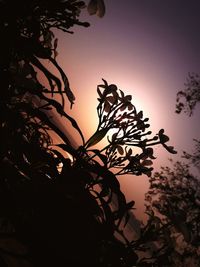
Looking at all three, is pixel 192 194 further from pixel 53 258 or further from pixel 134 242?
pixel 53 258

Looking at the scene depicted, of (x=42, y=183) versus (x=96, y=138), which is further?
(x=96, y=138)

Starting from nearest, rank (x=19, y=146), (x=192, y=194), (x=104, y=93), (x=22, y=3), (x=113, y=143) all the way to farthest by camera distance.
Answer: (x=22, y=3) → (x=19, y=146) → (x=104, y=93) → (x=113, y=143) → (x=192, y=194)

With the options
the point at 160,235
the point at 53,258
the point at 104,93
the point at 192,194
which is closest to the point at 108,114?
the point at 104,93

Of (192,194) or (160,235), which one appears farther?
(192,194)

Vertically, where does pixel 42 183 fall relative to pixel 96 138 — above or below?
below

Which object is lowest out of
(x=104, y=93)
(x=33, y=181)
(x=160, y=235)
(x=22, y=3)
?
(x=160, y=235)

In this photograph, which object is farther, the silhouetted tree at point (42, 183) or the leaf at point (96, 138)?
the leaf at point (96, 138)

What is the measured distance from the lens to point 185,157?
5.74m

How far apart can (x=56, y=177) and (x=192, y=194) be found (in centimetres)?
469

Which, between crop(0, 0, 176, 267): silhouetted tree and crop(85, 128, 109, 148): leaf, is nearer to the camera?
crop(0, 0, 176, 267): silhouetted tree

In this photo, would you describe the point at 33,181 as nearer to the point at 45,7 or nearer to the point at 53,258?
the point at 53,258

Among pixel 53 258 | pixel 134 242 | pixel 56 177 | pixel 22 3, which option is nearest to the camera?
pixel 53 258

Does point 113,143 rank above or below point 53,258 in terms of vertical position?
above

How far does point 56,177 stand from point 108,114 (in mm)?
689
